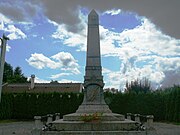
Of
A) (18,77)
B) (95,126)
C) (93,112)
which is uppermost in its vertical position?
(18,77)

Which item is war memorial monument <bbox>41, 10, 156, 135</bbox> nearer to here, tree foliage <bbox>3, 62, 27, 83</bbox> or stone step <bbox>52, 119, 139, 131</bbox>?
stone step <bbox>52, 119, 139, 131</bbox>

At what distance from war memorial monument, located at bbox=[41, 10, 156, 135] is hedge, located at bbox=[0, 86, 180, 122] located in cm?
1082

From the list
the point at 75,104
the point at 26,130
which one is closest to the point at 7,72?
the point at 75,104

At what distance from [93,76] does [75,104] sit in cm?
1199

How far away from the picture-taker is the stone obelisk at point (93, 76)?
524 inches

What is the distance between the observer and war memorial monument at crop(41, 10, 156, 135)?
1035 centimetres

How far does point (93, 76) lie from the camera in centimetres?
1387

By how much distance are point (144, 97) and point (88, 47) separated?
511 inches

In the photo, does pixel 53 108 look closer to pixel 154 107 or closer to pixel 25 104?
pixel 25 104

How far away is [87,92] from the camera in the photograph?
44.9 ft

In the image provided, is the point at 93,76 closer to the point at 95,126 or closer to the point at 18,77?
the point at 95,126

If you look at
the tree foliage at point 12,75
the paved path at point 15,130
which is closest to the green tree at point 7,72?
the tree foliage at point 12,75

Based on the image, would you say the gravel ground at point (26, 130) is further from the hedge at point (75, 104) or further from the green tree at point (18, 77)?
the green tree at point (18, 77)

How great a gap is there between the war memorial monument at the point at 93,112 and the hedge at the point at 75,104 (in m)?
10.8
